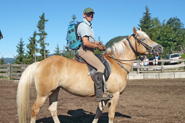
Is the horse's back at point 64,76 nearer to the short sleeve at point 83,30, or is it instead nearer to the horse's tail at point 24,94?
the horse's tail at point 24,94

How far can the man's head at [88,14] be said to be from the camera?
4966mm

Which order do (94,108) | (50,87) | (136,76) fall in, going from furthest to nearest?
(136,76), (94,108), (50,87)

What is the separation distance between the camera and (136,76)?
20141 mm

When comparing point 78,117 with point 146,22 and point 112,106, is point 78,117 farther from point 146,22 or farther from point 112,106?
point 146,22

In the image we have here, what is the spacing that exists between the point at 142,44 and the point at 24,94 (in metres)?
3.62

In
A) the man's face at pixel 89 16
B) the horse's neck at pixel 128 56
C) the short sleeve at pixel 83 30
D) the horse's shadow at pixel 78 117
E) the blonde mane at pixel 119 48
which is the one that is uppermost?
the man's face at pixel 89 16

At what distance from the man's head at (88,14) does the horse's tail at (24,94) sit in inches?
78.9

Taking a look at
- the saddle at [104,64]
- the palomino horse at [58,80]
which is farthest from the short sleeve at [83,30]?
the palomino horse at [58,80]

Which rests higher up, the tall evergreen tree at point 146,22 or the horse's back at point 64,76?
the tall evergreen tree at point 146,22

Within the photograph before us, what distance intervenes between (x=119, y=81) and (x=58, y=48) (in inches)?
1757

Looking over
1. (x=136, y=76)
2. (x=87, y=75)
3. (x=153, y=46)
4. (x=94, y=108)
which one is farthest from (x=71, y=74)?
(x=136, y=76)

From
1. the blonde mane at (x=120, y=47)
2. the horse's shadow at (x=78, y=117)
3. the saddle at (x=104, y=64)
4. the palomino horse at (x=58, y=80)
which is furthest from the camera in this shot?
the horse's shadow at (x=78, y=117)

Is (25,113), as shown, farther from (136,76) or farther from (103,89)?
(136,76)

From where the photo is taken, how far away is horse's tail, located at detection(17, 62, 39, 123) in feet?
15.5
